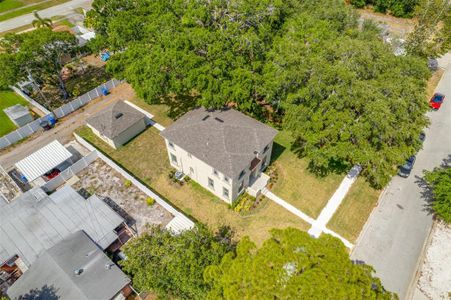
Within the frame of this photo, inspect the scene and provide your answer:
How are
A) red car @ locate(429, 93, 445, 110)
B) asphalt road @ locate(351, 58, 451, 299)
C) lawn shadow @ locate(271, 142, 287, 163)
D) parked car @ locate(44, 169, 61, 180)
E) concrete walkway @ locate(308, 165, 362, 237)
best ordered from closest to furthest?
asphalt road @ locate(351, 58, 451, 299), concrete walkway @ locate(308, 165, 362, 237), parked car @ locate(44, 169, 61, 180), lawn shadow @ locate(271, 142, 287, 163), red car @ locate(429, 93, 445, 110)

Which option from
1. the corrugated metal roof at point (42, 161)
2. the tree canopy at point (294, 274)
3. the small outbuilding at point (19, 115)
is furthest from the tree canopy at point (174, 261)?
the small outbuilding at point (19, 115)

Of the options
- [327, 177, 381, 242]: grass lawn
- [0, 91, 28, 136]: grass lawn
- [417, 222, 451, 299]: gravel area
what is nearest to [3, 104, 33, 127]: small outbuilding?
[0, 91, 28, 136]: grass lawn

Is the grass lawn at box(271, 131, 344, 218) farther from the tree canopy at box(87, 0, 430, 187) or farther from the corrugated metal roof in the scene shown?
the corrugated metal roof

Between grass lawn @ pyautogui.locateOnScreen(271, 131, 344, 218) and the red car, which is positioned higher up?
the red car

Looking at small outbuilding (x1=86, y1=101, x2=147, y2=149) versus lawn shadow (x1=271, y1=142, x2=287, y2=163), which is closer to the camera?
lawn shadow (x1=271, y1=142, x2=287, y2=163)

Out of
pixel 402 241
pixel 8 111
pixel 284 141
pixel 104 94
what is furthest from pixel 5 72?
pixel 402 241

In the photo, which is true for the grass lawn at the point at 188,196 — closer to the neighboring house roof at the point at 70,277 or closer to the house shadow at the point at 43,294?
the neighboring house roof at the point at 70,277

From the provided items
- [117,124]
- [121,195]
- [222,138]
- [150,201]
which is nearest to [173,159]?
[150,201]
